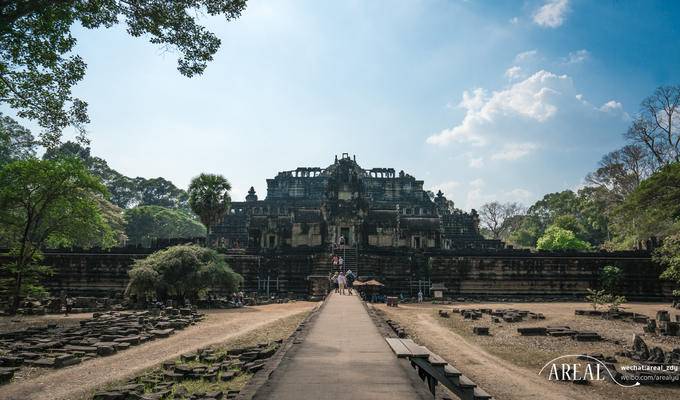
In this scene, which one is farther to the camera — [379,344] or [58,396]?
[379,344]

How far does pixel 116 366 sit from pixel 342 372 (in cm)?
687

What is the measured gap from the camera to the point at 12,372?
8.91 m

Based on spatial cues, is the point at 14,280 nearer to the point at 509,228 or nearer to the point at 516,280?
the point at 516,280

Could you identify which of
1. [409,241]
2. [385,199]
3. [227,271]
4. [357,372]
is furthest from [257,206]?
[357,372]

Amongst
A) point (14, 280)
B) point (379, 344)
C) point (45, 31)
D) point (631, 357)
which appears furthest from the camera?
point (14, 280)

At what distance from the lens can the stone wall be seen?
32.2m

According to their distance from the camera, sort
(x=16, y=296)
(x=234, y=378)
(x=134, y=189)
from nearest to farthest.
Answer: (x=234, y=378), (x=16, y=296), (x=134, y=189)

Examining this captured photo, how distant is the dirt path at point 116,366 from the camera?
8.05 m

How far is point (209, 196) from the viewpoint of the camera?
105ft

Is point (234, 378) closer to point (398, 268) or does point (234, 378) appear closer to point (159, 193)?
point (398, 268)

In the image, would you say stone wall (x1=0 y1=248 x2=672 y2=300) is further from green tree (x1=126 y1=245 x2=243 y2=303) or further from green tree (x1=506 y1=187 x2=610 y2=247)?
green tree (x1=506 y1=187 x2=610 y2=247)

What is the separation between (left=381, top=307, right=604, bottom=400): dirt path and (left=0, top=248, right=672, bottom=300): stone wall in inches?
695

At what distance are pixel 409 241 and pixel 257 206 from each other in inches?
1131

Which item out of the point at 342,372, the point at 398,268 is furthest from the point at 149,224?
the point at 342,372
